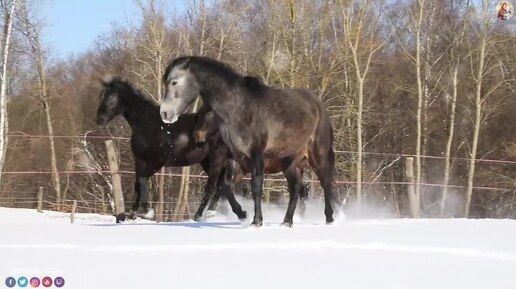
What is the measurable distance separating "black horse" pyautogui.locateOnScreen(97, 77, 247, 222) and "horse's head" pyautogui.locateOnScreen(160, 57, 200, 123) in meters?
2.00

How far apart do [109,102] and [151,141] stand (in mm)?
752

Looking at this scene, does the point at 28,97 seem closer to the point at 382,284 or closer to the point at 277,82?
the point at 277,82

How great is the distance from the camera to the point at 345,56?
25.8 metres

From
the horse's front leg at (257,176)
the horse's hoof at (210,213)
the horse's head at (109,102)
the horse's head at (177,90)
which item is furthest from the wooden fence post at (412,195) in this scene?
the horse's head at (177,90)

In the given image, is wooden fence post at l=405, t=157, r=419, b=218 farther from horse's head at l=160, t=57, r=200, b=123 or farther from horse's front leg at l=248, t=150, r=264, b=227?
horse's head at l=160, t=57, r=200, b=123

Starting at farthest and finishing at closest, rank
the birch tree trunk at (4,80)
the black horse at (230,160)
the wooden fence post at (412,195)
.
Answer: the birch tree trunk at (4,80) < the wooden fence post at (412,195) < the black horse at (230,160)

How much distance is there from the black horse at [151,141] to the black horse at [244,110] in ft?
6.23

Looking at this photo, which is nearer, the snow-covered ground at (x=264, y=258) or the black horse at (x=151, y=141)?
the snow-covered ground at (x=264, y=258)

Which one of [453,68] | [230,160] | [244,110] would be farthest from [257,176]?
[453,68]

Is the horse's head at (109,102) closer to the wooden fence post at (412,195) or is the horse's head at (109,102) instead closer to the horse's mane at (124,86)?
the horse's mane at (124,86)

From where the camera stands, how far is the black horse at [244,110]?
582cm

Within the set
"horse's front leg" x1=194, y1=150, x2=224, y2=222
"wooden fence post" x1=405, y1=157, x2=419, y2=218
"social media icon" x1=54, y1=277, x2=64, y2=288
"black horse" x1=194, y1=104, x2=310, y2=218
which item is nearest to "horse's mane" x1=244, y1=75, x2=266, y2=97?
"black horse" x1=194, y1=104, x2=310, y2=218

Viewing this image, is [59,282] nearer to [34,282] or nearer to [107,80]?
[34,282]

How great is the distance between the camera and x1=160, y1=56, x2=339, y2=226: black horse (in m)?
5.82
